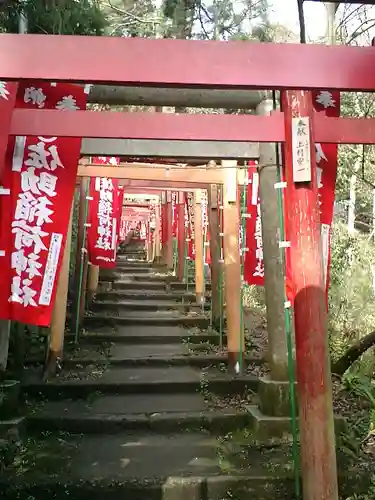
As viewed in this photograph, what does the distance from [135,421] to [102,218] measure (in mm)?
4399

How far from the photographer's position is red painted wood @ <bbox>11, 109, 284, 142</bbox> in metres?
3.94

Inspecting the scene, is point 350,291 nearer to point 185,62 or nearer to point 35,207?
point 35,207

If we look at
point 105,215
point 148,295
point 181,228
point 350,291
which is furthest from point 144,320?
point 350,291

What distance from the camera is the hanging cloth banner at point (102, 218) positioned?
9641 mm

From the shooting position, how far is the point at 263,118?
4051 mm

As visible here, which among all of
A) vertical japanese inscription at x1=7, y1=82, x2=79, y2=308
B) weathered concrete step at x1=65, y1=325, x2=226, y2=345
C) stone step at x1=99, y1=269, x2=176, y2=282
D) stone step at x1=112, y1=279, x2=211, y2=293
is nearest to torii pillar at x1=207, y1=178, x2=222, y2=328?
weathered concrete step at x1=65, y1=325, x2=226, y2=345

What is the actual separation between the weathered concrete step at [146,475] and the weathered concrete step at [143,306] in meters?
5.84

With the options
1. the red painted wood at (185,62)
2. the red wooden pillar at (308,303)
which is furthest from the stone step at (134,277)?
the red painted wood at (185,62)

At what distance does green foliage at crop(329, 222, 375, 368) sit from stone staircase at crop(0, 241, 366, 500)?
7.69 feet

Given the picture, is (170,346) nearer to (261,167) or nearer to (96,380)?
(96,380)

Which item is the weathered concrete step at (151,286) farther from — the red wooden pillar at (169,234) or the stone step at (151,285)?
the red wooden pillar at (169,234)

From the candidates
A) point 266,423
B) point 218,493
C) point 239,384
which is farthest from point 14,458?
point 239,384

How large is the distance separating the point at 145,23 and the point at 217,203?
5.05m

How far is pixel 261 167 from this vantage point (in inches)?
249
